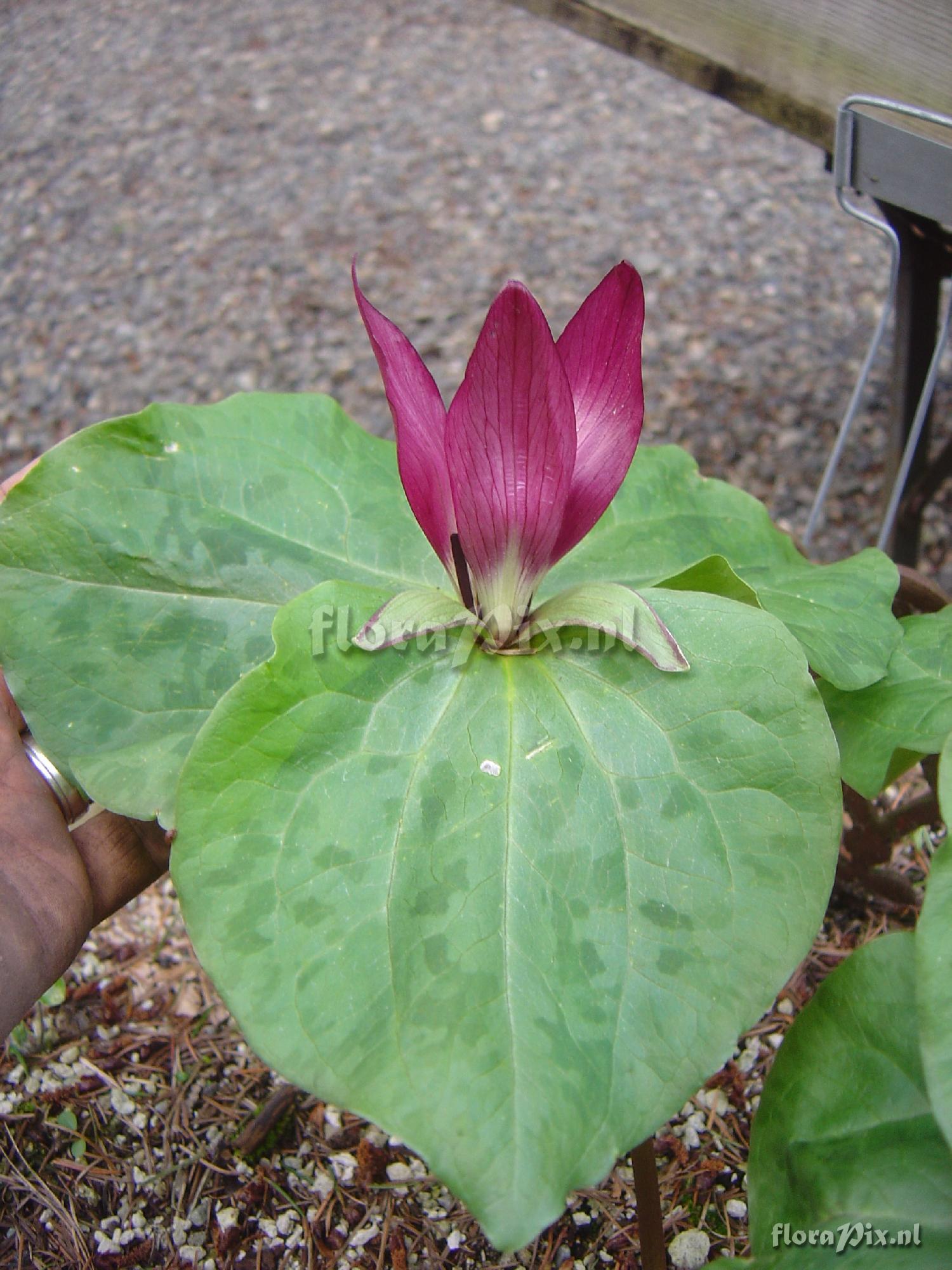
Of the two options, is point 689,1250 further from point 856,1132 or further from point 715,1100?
point 856,1132

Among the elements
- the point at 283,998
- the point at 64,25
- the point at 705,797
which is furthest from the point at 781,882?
the point at 64,25

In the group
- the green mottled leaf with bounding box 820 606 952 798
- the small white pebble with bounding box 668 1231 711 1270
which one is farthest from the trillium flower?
the small white pebble with bounding box 668 1231 711 1270

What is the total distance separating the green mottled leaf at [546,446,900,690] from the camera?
0.86 metres

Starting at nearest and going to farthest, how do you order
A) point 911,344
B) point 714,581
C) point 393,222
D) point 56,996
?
1. point 714,581
2. point 56,996
3. point 911,344
4. point 393,222

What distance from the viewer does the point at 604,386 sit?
30.5 inches

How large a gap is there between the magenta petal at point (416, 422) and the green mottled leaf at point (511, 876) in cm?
8

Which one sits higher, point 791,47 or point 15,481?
point 791,47

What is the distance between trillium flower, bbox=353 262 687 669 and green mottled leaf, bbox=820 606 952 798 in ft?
0.72

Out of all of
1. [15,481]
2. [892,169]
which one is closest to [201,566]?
[15,481]

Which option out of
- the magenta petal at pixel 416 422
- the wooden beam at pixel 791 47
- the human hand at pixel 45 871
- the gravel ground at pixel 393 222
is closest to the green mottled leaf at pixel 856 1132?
the magenta petal at pixel 416 422

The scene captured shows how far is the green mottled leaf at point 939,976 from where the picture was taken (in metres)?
0.59

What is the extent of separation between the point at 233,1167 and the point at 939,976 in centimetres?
77

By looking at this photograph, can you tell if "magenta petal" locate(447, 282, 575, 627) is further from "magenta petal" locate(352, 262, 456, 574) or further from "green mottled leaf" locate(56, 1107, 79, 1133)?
"green mottled leaf" locate(56, 1107, 79, 1133)

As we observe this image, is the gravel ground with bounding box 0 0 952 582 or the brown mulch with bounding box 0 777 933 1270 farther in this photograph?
the gravel ground with bounding box 0 0 952 582
